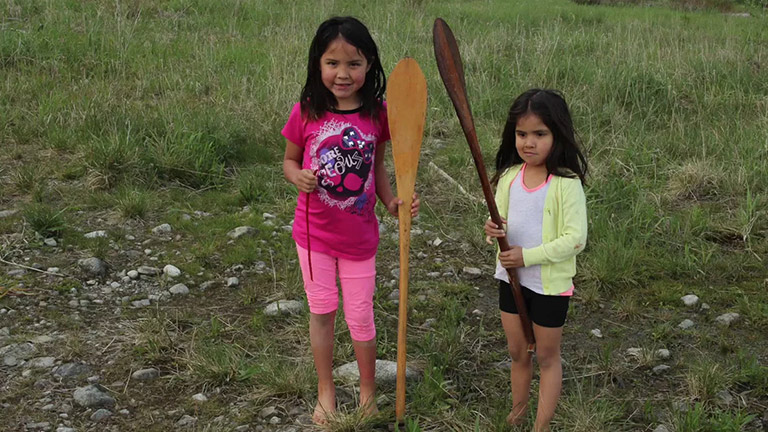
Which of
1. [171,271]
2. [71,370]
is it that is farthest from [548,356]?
[171,271]

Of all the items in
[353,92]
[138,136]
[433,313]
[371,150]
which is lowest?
[433,313]

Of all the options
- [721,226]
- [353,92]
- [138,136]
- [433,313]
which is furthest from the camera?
[138,136]

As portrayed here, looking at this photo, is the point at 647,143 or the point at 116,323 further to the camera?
the point at 647,143

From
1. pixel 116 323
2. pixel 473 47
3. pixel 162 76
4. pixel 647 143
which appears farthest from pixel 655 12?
pixel 116 323

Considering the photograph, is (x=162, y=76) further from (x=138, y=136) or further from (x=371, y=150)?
(x=371, y=150)

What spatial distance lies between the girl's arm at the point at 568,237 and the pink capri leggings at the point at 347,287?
57 centimetres

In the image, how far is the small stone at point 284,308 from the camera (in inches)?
139

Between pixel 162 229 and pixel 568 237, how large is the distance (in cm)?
267

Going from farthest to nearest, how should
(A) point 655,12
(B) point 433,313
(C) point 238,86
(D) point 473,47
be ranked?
(A) point 655,12 < (D) point 473,47 < (C) point 238,86 < (B) point 433,313

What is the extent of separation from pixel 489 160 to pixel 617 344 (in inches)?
87.1

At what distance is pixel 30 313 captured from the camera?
11.3ft

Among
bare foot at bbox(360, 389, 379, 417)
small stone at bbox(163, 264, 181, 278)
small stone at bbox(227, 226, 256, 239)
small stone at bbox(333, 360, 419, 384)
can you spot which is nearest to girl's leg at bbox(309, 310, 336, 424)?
bare foot at bbox(360, 389, 379, 417)

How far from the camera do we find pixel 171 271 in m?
3.87

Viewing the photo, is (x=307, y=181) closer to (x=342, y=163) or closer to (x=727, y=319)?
(x=342, y=163)
